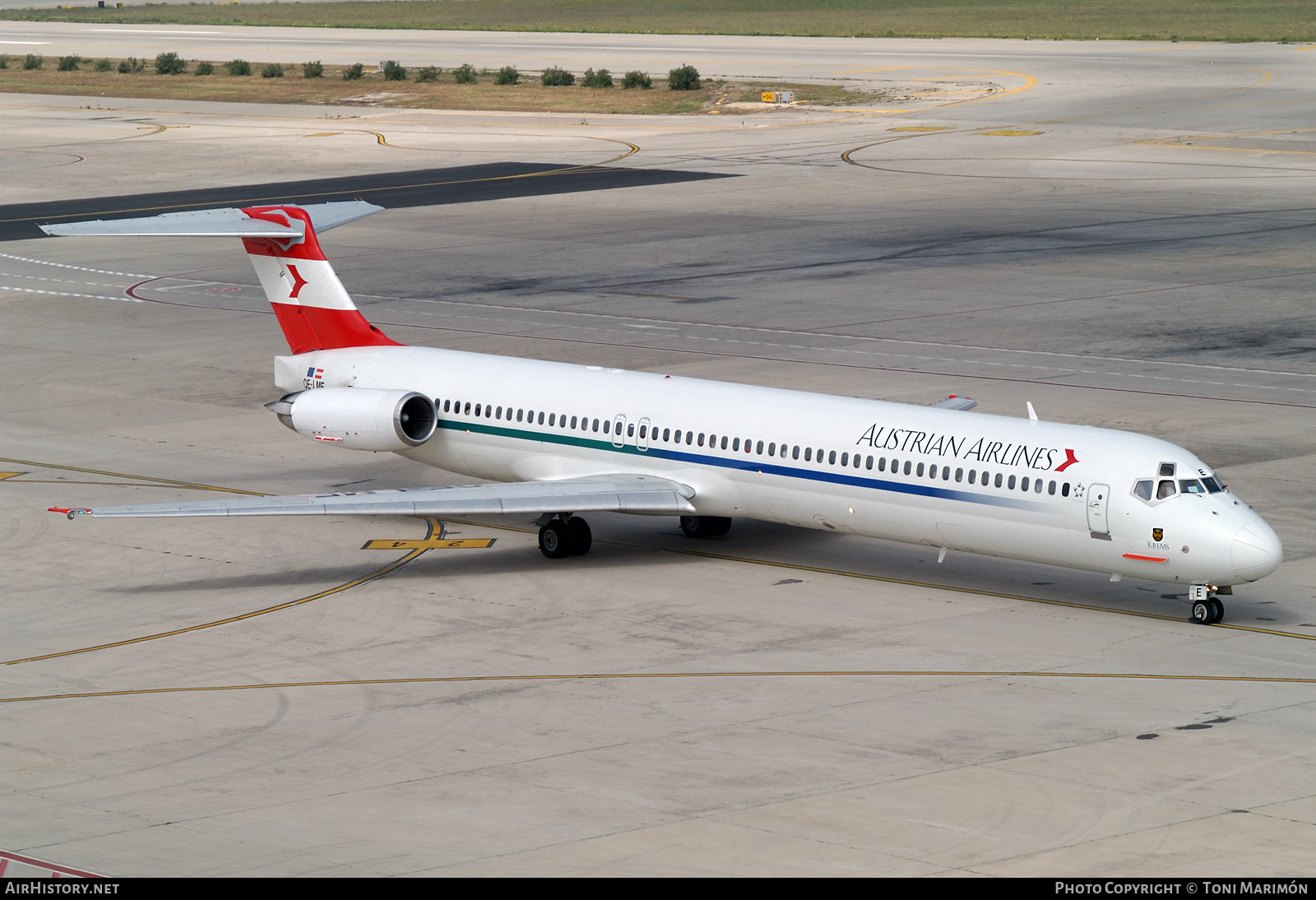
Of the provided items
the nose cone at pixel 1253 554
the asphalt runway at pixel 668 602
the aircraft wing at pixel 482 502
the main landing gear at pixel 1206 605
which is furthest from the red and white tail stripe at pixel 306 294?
the nose cone at pixel 1253 554

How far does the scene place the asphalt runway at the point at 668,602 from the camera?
714 inches

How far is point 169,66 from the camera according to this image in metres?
127

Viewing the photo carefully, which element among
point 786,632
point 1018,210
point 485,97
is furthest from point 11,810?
point 485,97

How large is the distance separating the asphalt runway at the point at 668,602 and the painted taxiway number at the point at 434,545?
0.72 ft

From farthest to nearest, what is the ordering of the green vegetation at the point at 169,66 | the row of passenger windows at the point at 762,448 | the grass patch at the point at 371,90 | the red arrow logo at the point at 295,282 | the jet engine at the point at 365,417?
the green vegetation at the point at 169,66
the grass patch at the point at 371,90
the red arrow logo at the point at 295,282
the jet engine at the point at 365,417
the row of passenger windows at the point at 762,448

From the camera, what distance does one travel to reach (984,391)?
40938 millimetres

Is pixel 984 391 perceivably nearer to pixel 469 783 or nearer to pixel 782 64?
pixel 469 783

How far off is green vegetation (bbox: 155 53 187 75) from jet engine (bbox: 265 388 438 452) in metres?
102

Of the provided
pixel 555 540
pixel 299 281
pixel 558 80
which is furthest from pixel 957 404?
pixel 558 80

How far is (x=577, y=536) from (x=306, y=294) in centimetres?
845

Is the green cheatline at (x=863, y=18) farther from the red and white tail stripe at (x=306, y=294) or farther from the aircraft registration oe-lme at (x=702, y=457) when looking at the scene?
the aircraft registration oe-lme at (x=702, y=457)

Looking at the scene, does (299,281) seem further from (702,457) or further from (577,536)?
(702,457)

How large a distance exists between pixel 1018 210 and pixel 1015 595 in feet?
141

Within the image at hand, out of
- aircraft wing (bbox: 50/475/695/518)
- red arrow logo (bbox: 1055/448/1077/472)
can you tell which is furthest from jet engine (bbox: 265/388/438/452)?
red arrow logo (bbox: 1055/448/1077/472)
